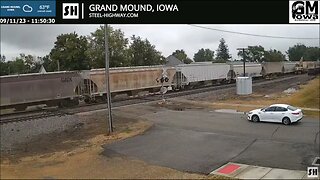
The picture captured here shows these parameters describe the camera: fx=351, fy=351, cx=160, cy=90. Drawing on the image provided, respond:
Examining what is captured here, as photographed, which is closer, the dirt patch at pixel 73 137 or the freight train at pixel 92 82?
the dirt patch at pixel 73 137

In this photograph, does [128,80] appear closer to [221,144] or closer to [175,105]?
[175,105]

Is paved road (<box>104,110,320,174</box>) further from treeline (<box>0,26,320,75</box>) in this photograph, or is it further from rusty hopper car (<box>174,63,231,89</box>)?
treeline (<box>0,26,320,75</box>)

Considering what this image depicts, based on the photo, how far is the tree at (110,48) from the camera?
7350 centimetres

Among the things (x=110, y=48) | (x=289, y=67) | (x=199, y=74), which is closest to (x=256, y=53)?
(x=289, y=67)

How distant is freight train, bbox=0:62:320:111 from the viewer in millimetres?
30578

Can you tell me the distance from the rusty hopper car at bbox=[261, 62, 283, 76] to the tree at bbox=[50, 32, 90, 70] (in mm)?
42555

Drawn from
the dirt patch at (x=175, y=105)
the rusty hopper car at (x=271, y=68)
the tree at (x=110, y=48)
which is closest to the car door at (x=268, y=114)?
the dirt patch at (x=175, y=105)

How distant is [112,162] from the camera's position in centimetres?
1709

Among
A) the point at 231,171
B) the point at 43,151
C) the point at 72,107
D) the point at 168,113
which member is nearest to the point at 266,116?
the point at 168,113

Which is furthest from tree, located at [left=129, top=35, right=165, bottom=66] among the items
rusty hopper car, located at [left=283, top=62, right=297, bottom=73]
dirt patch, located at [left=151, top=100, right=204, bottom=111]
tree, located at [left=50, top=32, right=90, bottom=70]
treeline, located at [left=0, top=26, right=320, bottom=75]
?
dirt patch, located at [left=151, top=100, right=204, bottom=111]

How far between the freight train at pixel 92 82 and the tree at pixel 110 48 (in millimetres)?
21678

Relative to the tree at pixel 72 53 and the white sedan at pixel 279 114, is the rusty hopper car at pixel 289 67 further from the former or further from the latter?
the white sedan at pixel 279 114

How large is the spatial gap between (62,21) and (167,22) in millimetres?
4498

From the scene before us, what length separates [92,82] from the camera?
128 feet
